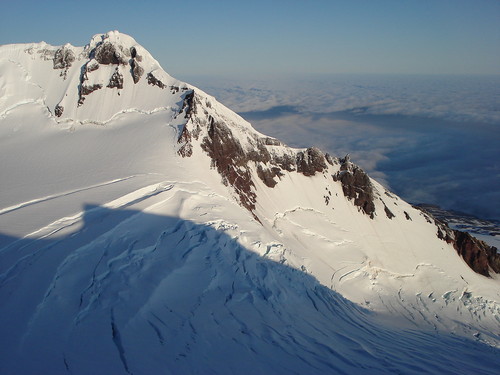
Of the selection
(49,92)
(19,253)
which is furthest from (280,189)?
(49,92)

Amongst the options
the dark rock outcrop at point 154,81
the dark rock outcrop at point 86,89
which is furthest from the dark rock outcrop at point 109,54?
the dark rock outcrop at point 154,81

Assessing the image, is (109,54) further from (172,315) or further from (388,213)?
(388,213)

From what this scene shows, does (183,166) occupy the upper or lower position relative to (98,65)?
lower

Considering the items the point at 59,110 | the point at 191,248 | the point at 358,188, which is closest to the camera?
the point at 191,248

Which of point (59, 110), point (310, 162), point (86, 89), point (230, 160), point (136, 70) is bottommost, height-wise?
point (310, 162)

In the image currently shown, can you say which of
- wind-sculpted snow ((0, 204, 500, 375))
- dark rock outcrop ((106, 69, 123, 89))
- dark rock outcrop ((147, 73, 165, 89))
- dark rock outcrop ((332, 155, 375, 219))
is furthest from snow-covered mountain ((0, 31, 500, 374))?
dark rock outcrop ((147, 73, 165, 89))

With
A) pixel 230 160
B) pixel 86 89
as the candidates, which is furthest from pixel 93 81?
pixel 230 160

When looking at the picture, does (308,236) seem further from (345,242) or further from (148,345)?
(148,345)
